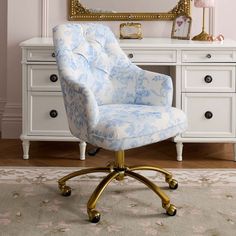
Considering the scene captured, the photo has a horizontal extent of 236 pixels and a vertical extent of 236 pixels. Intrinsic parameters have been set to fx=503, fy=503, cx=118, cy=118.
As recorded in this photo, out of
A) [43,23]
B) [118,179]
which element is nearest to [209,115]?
[118,179]

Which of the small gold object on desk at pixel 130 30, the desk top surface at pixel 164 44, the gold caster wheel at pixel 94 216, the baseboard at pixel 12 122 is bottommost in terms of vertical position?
the gold caster wheel at pixel 94 216

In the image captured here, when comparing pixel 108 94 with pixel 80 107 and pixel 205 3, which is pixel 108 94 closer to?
pixel 80 107

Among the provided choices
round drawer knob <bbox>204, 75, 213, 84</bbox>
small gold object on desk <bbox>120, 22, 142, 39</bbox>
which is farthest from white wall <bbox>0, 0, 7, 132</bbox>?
round drawer knob <bbox>204, 75, 213, 84</bbox>

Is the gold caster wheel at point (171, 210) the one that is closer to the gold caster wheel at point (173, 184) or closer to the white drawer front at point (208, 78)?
the gold caster wheel at point (173, 184)

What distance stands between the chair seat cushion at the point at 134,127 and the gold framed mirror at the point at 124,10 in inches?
63.4

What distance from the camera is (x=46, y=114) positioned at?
366 centimetres

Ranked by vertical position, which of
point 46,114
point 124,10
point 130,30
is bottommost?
point 46,114

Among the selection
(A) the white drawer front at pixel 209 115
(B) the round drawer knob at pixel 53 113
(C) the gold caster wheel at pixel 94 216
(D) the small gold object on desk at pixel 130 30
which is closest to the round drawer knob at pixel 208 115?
(A) the white drawer front at pixel 209 115

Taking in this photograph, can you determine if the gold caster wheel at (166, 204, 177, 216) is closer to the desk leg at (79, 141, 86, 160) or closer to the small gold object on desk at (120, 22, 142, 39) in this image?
the desk leg at (79, 141, 86, 160)

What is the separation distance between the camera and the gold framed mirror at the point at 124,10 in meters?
4.16

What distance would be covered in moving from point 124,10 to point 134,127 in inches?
76.5

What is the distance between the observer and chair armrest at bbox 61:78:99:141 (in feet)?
8.18

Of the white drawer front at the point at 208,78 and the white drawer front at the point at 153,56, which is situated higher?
the white drawer front at the point at 153,56

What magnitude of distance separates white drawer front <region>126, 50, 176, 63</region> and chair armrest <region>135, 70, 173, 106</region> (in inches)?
22.1
